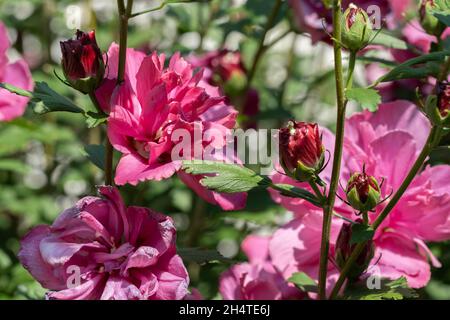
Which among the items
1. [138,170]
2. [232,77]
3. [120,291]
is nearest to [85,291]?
[120,291]

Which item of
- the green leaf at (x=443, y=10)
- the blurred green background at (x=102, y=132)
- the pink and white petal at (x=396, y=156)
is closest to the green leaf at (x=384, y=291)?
the pink and white petal at (x=396, y=156)

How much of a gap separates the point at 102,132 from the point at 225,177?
49.5 inches

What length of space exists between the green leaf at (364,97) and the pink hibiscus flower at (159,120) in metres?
0.15

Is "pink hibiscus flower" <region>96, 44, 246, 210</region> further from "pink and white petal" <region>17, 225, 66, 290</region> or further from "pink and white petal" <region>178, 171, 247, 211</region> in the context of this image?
"pink and white petal" <region>17, 225, 66, 290</region>

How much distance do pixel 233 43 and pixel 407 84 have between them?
1216 millimetres

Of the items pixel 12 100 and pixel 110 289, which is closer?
pixel 110 289

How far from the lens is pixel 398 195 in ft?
3.44

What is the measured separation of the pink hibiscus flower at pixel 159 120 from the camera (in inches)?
40.7

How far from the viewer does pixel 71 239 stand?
105cm

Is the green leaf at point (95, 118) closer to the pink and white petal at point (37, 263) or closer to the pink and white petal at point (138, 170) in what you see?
the pink and white petal at point (138, 170)

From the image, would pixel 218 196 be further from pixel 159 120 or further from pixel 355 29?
pixel 355 29

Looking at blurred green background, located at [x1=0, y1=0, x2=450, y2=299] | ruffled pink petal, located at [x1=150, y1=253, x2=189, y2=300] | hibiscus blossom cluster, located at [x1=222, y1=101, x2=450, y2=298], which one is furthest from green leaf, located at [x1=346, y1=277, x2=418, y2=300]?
blurred green background, located at [x1=0, y1=0, x2=450, y2=299]
